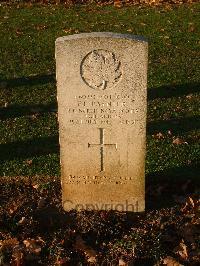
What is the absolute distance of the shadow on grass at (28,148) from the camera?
22.7 feet

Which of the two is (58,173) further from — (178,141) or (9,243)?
(178,141)

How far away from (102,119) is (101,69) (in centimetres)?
54

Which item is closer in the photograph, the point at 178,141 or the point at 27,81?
the point at 178,141

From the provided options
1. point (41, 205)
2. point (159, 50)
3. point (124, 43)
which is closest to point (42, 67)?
point (159, 50)

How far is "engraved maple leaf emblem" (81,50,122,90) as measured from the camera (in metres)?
4.89

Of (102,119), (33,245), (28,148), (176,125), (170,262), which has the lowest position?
(170,262)

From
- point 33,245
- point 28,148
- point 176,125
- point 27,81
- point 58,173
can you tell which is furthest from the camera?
point 27,81

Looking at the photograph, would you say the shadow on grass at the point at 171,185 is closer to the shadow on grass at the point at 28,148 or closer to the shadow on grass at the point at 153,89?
the shadow on grass at the point at 28,148

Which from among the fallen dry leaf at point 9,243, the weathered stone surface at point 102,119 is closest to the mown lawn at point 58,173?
the fallen dry leaf at point 9,243

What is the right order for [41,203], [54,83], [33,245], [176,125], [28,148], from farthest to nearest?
[54,83] < [176,125] < [28,148] < [41,203] < [33,245]


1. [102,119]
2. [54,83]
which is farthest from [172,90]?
[102,119]

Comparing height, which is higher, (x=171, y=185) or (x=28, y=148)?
(x=28, y=148)

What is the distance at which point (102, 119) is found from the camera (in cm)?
521

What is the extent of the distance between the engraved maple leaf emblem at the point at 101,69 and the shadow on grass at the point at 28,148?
2206 mm
